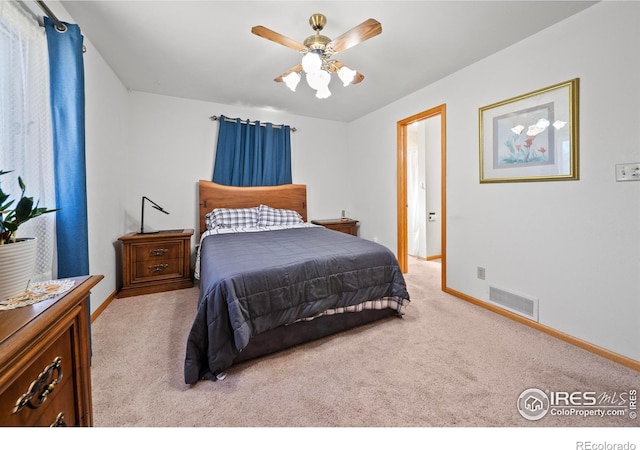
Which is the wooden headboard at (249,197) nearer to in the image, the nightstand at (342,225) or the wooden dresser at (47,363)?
the nightstand at (342,225)

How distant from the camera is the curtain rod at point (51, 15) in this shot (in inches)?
59.2

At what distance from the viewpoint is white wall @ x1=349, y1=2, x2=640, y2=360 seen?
1.69 m

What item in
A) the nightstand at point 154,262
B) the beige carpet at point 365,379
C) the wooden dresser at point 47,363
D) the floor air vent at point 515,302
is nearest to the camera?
the wooden dresser at point 47,363

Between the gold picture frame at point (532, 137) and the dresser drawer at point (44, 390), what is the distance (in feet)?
9.78

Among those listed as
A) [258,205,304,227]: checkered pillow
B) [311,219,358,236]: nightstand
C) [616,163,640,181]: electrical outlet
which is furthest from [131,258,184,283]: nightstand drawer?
[616,163,640,181]: electrical outlet

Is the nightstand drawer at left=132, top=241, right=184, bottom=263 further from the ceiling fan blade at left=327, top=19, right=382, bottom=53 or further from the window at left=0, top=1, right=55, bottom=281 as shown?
the ceiling fan blade at left=327, top=19, right=382, bottom=53

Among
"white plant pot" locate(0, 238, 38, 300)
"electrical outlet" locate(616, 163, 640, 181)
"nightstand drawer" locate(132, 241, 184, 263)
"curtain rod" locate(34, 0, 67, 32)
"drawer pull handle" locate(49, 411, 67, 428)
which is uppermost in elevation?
"curtain rod" locate(34, 0, 67, 32)

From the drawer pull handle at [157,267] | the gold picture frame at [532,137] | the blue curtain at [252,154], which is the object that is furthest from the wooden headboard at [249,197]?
the gold picture frame at [532,137]

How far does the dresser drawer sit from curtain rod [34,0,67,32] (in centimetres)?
189

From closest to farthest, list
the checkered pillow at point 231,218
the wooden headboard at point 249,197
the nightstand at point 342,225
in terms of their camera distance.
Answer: the checkered pillow at point 231,218 → the wooden headboard at point 249,197 → the nightstand at point 342,225

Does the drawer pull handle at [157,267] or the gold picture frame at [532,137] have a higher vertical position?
the gold picture frame at [532,137]

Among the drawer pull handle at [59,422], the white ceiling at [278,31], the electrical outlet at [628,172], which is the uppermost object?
the white ceiling at [278,31]

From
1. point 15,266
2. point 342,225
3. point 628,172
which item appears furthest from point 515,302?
point 15,266
